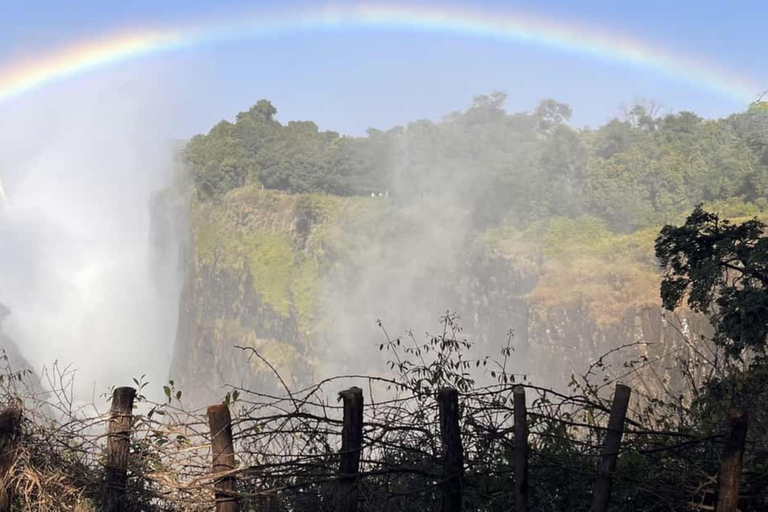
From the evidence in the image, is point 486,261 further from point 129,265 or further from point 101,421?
point 129,265

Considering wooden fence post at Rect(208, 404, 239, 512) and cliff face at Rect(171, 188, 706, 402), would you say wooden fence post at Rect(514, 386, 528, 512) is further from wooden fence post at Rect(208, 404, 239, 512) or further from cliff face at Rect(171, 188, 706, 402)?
cliff face at Rect(171, 188, 706, 402)

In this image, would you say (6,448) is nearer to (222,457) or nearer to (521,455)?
(222,457)

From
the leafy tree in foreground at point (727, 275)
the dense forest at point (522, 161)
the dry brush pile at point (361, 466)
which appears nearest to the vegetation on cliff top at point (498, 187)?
the dense forest at point (522, 161)

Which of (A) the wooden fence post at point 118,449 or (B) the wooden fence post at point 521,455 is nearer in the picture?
(B) the wooden fence post at point 521,455

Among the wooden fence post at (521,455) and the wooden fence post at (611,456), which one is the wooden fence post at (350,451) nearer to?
the wooden fence post at (521,455)

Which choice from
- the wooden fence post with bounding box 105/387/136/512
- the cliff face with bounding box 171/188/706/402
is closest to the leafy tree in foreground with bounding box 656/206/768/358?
the wooden fence post with bounding box 105/387/136/512

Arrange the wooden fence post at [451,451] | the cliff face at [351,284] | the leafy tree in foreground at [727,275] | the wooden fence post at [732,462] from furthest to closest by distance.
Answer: the cliff face at [351,284], the leafy tree in foreground at [727,275], the wooden fence post at [451,451], the wooden fence post at [732,462]

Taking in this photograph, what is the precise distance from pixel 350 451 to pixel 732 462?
1.74m

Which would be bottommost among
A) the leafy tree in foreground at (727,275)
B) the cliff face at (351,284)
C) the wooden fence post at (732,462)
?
the wooden fence post at (732,462)

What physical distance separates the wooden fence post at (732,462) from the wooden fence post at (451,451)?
120 centimetres

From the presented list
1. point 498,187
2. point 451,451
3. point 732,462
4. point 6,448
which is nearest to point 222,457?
point 451,451

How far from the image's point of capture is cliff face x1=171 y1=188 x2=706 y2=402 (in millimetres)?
43938

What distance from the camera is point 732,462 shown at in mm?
3125

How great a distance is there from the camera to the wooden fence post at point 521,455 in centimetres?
355
